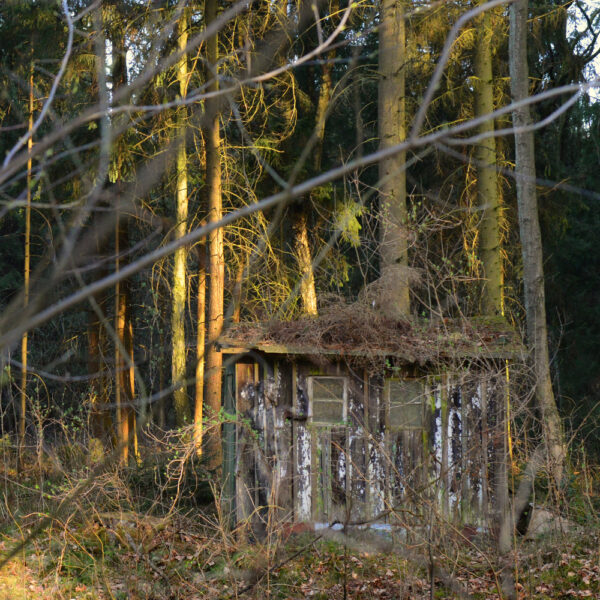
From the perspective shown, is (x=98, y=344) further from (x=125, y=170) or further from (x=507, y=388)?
(x=507, y=388)

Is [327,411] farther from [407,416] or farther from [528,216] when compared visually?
[528,216]

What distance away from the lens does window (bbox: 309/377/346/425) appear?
9.21 m

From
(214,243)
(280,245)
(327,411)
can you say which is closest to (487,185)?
(280,245)

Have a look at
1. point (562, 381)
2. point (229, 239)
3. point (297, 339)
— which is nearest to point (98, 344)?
point (229, 239)

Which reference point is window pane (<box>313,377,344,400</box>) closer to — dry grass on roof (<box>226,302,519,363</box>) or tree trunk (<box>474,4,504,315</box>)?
dry grass on roof (<box>226,302,519,363</box>)

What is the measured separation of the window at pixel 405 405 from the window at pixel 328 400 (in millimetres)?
544

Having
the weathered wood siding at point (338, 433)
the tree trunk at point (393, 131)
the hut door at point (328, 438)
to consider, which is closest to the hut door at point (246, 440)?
the weathered wood siding at point (338, 433)

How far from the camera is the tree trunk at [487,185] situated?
1323cm

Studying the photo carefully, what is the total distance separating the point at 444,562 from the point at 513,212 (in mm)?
10281

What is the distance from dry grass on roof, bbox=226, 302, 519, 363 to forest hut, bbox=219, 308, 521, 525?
14 millimetres

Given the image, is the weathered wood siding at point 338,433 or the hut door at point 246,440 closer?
the weathered wood siding at point 338,433

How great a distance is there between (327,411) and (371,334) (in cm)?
110

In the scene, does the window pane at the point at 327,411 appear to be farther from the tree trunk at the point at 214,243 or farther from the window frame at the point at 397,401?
the tree trunk at the point at 214,243

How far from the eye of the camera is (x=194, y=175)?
46.6 ft
